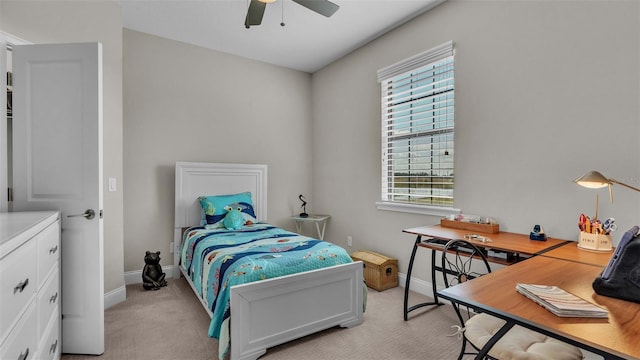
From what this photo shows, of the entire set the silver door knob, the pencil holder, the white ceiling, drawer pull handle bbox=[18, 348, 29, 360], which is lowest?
drawer pull handle bbox=[18, 348, 29, 360]

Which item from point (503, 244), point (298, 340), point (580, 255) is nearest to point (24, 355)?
point (298, 340)

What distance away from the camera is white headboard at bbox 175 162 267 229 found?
11.4 feet

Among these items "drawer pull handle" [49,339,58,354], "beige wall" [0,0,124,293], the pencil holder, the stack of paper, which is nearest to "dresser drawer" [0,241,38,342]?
"drawer pull handle" [49,339,58,354]

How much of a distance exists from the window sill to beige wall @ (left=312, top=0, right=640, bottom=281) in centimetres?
6

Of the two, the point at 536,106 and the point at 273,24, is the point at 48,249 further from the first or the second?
the point at 536,106

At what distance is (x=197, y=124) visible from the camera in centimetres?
370

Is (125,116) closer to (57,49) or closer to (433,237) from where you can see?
(57,49)

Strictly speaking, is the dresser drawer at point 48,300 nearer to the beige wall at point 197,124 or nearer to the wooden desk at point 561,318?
the beige wall at point 197,124

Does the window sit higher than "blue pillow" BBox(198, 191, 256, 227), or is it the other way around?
the window

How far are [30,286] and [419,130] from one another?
3038 mm

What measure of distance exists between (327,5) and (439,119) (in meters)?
1.45

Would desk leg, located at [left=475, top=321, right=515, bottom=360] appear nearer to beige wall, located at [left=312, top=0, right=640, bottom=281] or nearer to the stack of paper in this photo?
the stack of paper

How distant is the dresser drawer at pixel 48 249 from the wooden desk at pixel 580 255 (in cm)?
261

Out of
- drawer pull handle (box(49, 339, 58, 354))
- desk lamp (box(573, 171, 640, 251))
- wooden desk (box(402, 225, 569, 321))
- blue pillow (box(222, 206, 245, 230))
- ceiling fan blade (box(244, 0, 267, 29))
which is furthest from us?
blue pillow (box(222, 206, 245, 230))
